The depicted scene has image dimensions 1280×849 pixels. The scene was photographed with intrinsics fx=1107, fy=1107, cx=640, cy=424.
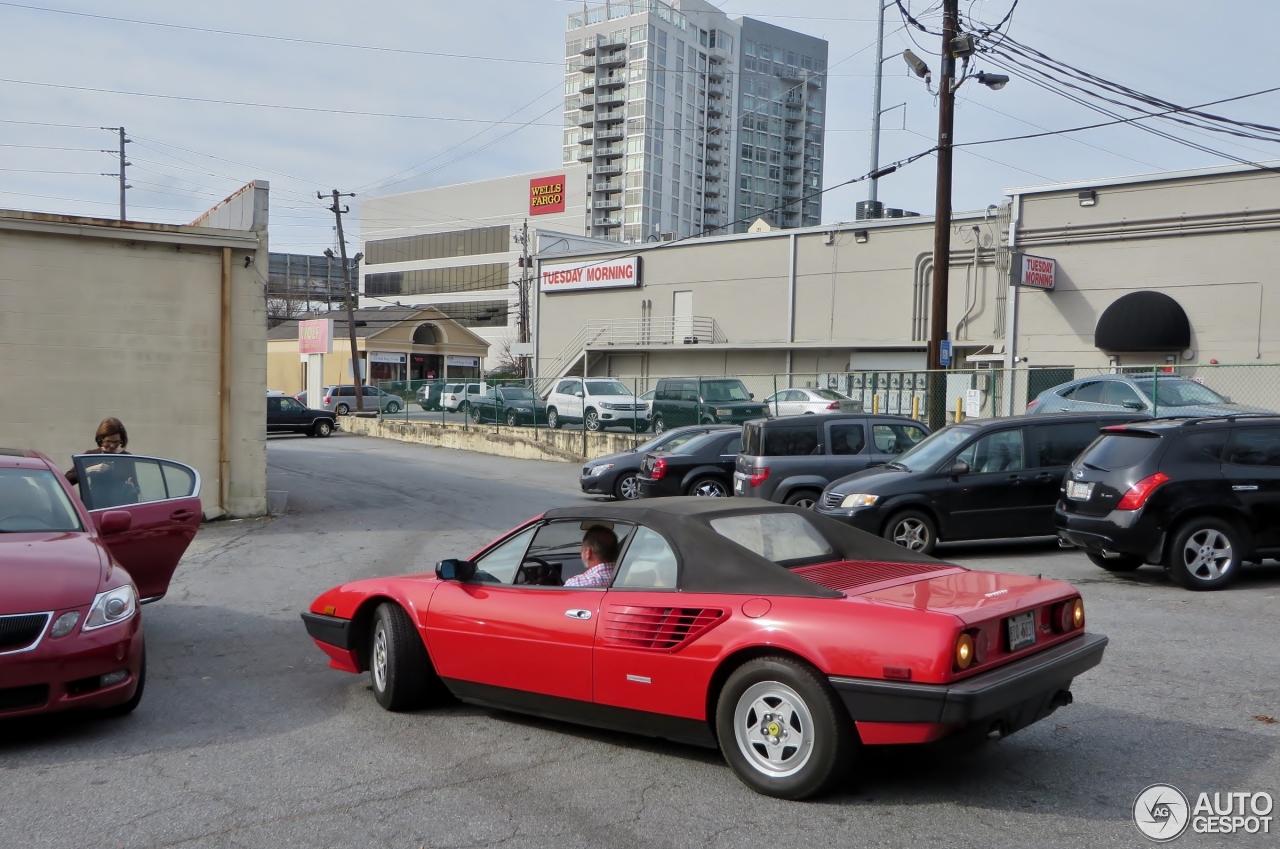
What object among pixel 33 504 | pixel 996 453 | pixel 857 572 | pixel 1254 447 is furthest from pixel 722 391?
pixel 857 572

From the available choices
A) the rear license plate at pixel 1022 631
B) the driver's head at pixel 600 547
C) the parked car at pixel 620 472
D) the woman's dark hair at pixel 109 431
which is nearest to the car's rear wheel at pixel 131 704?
the driver's head at pixel 600 547

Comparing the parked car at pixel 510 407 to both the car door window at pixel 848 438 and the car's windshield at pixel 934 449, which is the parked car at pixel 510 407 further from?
the car's windshield at pixel 934 449

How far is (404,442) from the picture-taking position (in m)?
37.9

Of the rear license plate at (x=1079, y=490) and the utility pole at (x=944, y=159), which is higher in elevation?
the utility pole at (x=944, y=159)

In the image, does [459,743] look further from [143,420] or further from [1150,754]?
[143,420]

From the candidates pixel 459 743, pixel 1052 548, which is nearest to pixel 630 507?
pixel 459 743

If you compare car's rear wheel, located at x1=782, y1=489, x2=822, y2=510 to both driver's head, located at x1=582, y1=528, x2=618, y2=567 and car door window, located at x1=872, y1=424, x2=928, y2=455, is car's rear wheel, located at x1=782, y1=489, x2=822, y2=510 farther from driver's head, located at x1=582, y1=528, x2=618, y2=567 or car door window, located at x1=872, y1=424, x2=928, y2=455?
driver's head, located at x1=582, y1=528, x2=618, y2=567

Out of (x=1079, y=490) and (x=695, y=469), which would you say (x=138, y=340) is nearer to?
(x=695, y=469)

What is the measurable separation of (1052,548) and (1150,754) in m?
8.21

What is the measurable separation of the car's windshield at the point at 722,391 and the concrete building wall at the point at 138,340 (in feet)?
43.3

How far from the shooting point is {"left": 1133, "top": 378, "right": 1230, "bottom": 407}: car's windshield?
17.8 metres

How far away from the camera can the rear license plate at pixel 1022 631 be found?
482 cm

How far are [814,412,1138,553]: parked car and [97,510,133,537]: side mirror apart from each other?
753 cm

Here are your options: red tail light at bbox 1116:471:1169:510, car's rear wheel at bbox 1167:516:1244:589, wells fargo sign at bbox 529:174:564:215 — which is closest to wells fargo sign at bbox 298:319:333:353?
wells fargo sign at bbox 529:174:564:215
